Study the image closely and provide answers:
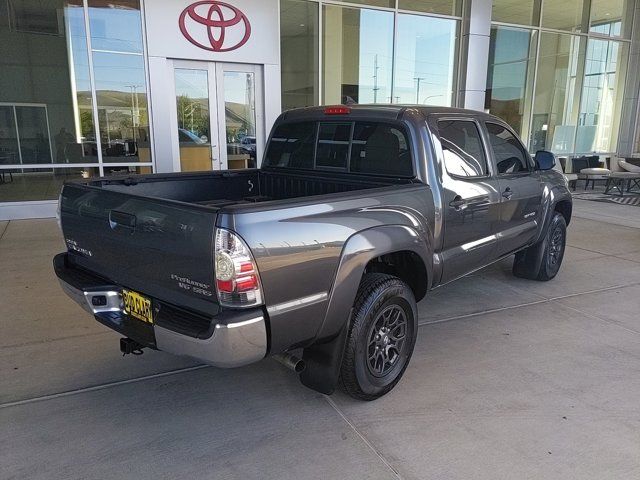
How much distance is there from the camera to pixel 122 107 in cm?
934

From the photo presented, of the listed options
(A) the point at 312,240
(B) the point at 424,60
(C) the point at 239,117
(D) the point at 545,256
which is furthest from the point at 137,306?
(B) the point at 424,60

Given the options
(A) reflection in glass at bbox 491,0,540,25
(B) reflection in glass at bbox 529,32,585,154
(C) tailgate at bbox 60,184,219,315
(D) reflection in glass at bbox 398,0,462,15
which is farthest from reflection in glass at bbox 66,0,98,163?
(B) reflection in glass at bbox 529,32,585,154

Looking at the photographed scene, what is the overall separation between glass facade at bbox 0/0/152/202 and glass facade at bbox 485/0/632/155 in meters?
9.59

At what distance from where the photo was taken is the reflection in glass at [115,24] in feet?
29.4

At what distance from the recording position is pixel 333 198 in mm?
2699

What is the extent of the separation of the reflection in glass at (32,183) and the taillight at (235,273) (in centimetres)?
825

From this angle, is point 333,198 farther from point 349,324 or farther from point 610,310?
point 610,310

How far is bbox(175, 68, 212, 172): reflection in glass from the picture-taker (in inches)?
371

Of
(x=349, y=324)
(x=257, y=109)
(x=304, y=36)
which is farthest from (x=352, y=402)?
(x=304, y=36)

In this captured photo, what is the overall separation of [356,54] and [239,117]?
3779 mm

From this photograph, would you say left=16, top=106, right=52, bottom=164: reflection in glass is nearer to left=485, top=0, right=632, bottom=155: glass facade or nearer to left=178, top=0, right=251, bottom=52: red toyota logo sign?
left=178, top=0, right=251, bottom=52: red toyota logo sign

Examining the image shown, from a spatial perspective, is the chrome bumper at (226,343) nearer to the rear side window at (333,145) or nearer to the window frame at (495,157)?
the rear side window at (333,145)

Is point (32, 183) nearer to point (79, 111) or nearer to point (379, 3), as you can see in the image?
point (79, 111)

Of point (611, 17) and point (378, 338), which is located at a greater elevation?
point (611, 17)
